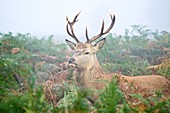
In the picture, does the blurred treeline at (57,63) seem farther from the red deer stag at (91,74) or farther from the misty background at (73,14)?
the misty background at (73,14)

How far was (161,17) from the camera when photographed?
37719 mm

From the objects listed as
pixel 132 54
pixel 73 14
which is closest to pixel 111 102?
pixel 132 54

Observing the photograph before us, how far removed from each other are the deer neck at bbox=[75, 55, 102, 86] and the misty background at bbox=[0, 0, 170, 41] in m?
19.1

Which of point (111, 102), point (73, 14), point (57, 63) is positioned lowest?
point (111, 102)

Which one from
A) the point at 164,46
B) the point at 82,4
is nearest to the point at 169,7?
the point at 82,4

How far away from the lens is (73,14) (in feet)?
93.9

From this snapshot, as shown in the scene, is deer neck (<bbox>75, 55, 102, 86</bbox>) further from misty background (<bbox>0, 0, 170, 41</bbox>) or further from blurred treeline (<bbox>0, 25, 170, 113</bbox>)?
misty background (<bbox>0, 0, 170, 41</bbox>)

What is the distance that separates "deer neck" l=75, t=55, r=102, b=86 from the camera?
17.7 ft

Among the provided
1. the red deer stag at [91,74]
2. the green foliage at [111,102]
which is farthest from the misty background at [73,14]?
the green foliage at [111,102]

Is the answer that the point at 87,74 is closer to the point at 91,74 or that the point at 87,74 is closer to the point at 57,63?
the point at 91,74

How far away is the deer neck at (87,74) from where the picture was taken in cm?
540

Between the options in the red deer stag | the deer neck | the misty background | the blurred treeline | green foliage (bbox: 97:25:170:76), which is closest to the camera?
the blurred treeline

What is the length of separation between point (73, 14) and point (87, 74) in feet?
77.2

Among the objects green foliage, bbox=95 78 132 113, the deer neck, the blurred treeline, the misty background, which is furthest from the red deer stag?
the misty background
